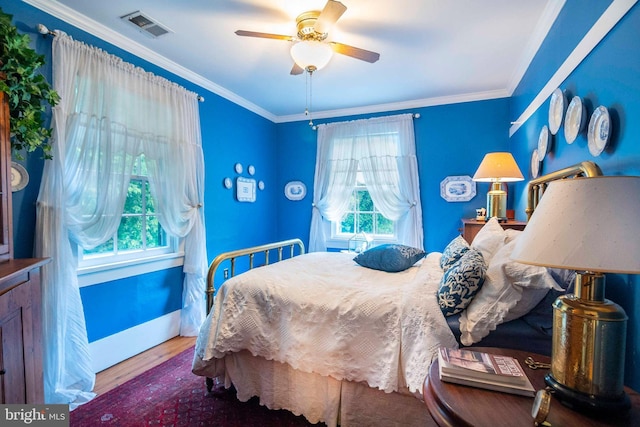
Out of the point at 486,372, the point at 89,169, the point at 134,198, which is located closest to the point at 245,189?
the point at 134,198

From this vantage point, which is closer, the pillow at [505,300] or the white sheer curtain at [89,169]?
the pillow at [505,300]

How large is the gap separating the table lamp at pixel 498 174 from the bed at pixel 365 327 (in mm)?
364

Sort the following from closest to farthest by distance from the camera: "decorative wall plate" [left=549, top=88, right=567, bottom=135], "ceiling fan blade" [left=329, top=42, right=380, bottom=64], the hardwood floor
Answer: "decorative wall plate" [left=549, top=88, right=567, bottom=135] → "ceiling fan blade" [left=329, top=42, right=380, bottom=64] → the hardwood floor

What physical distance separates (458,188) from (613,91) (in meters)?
2.50

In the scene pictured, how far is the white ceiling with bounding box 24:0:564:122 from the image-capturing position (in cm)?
208

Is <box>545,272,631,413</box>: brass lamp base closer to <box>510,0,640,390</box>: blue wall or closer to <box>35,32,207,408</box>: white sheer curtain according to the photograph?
<box>510,0,640,390</box>: blue wall

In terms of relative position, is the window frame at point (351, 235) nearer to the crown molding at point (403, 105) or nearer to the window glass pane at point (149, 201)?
the crown molding at point (403, 105)

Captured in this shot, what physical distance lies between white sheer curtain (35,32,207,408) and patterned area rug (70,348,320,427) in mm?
221

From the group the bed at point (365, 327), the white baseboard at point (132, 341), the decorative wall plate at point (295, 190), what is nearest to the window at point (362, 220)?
the decorative wall plate at point (295, 190)

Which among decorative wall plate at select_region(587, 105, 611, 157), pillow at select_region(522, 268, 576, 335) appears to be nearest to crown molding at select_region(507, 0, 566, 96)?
decorative wall plate at select_region(587, 105, 611, 157)

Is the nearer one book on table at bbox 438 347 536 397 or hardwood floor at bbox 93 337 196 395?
book on table at bbox 438 347 536 397

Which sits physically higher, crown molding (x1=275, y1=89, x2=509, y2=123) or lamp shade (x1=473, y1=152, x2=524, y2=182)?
crown molding (x1=275, y1=89, x2=509, y2=123)

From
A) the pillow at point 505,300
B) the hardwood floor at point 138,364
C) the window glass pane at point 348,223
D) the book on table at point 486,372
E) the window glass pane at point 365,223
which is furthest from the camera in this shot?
the window glass pane at point 348,223

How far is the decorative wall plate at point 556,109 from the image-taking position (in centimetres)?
180
